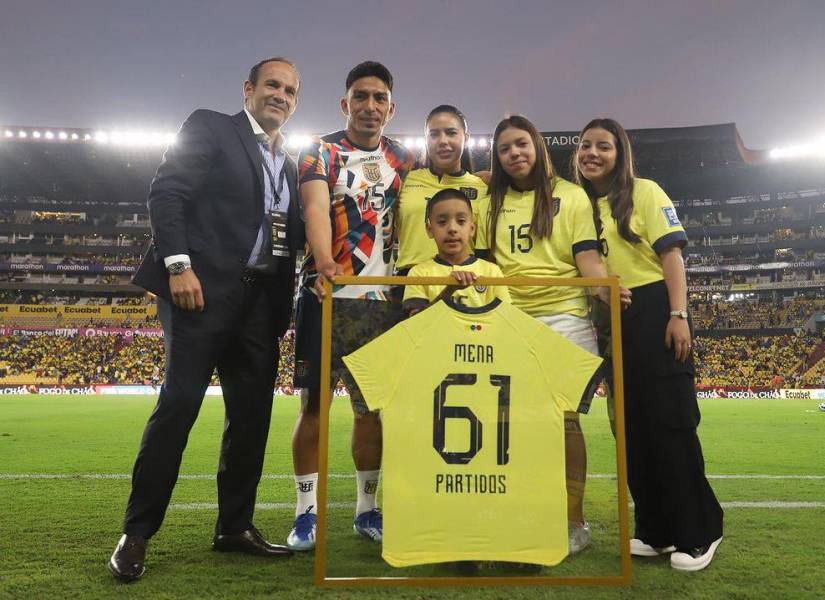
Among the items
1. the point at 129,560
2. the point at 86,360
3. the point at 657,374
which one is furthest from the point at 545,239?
the point at 86,360

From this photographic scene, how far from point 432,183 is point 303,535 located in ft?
6.30

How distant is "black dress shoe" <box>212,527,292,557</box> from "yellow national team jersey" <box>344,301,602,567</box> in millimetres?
751

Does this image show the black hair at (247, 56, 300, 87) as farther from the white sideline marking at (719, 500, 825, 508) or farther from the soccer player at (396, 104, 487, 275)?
the white sideline marking at (719, 500, 825, 508)

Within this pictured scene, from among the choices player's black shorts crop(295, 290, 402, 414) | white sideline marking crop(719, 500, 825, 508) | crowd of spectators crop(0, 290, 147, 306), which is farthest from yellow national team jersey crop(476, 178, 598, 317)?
crowd of spectators crop(0, 290, 147, 306)

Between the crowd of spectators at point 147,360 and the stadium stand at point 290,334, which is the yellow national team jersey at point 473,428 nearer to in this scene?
the stadium stand at point 290,334

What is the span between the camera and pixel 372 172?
3299 mm

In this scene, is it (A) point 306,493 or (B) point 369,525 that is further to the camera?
(A) point 306,493

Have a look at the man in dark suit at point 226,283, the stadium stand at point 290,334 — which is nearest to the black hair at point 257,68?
the man in dark suit at point 226,283

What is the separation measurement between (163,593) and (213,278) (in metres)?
1.36

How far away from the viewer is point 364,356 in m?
2.52

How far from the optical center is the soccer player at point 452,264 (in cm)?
254

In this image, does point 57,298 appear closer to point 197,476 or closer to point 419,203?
point 197,476

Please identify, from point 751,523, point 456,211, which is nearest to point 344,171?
point 456,211

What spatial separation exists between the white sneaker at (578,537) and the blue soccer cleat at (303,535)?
125 cm
